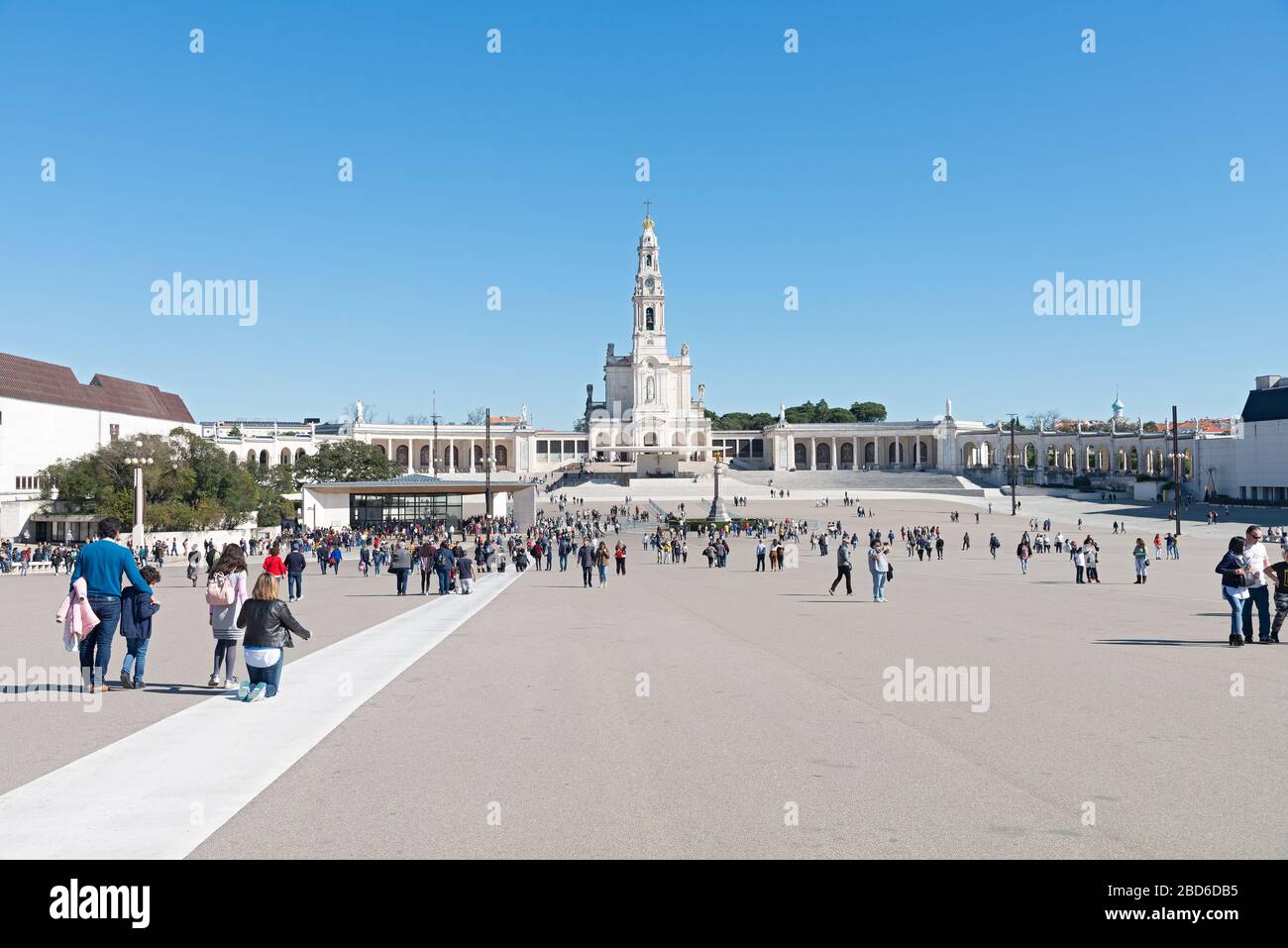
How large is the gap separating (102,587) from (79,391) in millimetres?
82154

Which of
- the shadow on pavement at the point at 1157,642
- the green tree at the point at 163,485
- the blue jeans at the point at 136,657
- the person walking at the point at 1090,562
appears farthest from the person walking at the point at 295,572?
the green tree at the point at 163,485

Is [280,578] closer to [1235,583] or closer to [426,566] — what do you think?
[426,566]

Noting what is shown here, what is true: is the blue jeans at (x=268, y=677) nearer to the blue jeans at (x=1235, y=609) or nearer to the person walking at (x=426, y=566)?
the blue jeans at (x=1235, y=609)

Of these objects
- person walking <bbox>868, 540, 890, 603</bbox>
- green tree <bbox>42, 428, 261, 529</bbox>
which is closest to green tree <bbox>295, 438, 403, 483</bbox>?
green tree <bbox>42, 428, 261, 529</bbox>

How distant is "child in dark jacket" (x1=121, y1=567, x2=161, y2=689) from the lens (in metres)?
9.62

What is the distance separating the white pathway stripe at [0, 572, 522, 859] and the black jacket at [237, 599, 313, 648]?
0.56m

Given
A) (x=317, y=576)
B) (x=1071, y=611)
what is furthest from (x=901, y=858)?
(x=317, y=576)

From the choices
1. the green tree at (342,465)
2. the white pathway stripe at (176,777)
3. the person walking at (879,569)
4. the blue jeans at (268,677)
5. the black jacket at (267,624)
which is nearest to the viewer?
the white pathway stripe at (176,777)

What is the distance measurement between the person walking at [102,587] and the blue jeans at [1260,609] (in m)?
12.7

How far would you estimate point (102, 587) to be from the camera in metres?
9.51

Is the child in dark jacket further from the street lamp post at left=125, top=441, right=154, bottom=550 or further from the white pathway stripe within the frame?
the street lamp post at left=125, top=441, right=154, bottom=550

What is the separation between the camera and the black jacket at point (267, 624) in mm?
9141
